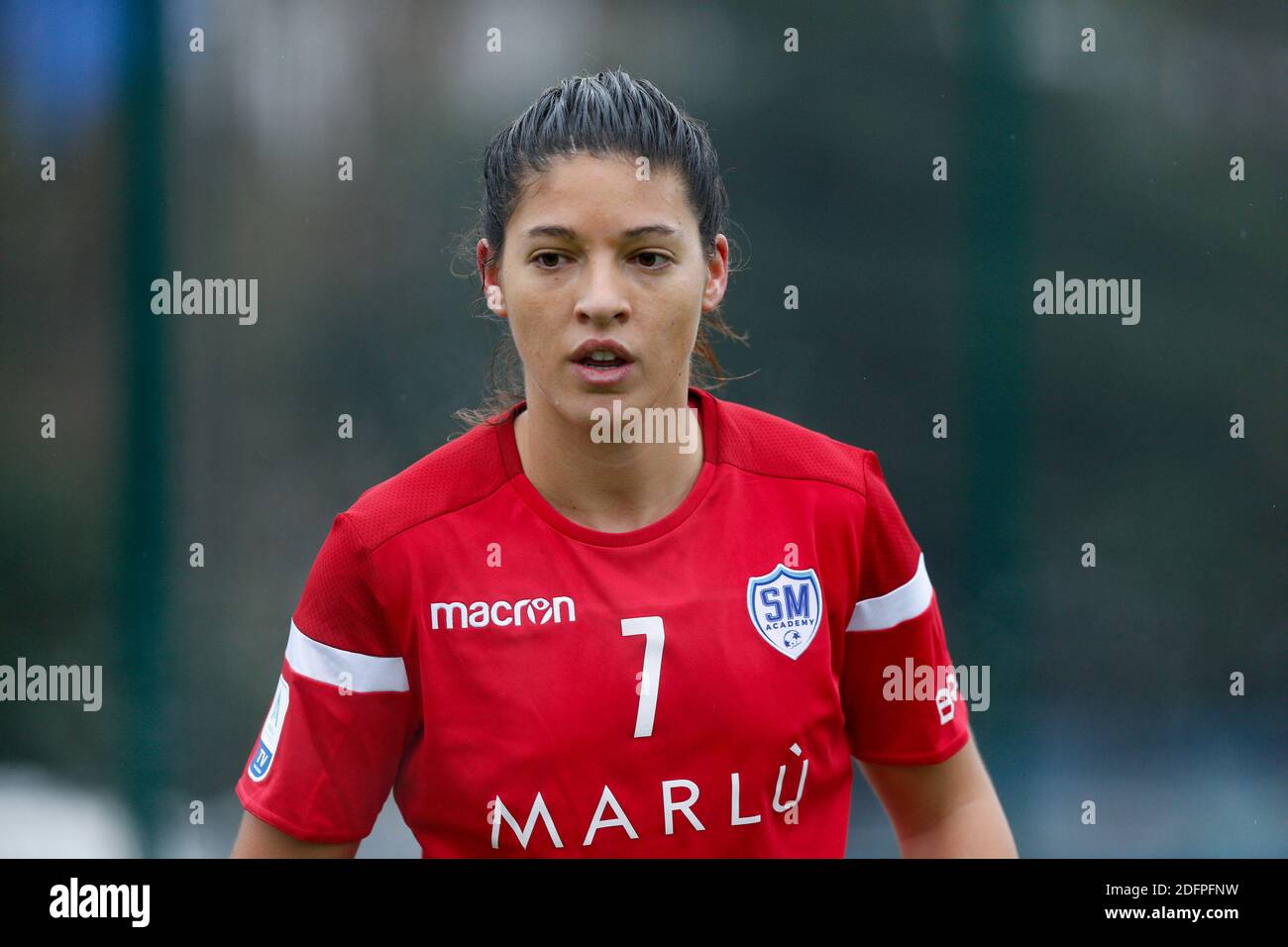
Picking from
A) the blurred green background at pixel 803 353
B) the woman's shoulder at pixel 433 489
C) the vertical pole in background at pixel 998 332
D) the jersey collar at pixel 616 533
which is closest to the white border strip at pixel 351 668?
the woman's shoulder at pixel 433 489

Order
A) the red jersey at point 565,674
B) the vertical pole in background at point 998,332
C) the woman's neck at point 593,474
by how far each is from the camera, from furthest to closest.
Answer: the vertical pole in background at point 998,332 → the woman's neck at point 593,474 → the red jersey at point 565,674

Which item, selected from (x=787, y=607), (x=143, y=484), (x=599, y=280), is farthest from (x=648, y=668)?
(x=143, y=484)

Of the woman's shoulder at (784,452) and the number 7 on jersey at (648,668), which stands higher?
the woman's shoulder at (784,452)

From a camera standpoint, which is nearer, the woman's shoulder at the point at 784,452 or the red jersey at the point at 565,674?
the red jersey at the point at 565,674

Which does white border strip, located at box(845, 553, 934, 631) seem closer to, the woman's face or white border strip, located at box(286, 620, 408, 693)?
the woman's face

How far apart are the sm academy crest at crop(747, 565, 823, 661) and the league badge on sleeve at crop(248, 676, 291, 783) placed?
2.06 ft

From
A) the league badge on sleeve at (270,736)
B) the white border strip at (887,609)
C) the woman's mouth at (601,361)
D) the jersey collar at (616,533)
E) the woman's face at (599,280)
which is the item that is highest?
the woman's face at (599,280)

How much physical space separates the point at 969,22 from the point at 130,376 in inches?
98.6

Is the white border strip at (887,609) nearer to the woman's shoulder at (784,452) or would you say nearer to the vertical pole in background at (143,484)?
the woman's shoulder at (784,452)

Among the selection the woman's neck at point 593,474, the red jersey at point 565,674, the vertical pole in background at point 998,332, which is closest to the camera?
the red jersey at point 565,674

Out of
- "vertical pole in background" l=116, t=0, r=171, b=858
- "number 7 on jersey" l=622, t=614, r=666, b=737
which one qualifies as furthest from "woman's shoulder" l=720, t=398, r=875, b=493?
"vertical pole in background" l=116, t=0, r=171, b=858

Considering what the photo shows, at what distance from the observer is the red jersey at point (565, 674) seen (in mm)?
1648

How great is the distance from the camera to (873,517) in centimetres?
183

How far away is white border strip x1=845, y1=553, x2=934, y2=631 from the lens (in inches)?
71.9
